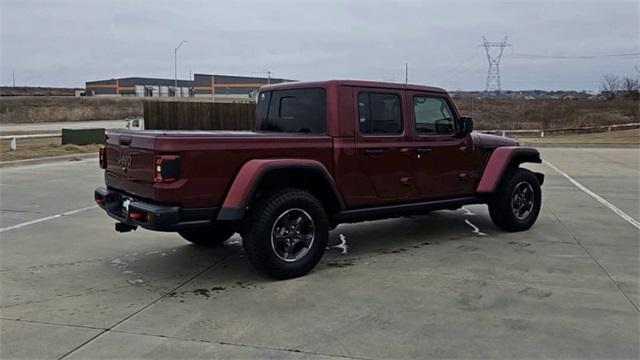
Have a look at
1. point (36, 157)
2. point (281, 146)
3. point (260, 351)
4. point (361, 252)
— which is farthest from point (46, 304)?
point (36, 157)

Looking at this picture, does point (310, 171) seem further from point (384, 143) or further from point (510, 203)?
point (510, 203)

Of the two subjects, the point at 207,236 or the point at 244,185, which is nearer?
the point at 244,185

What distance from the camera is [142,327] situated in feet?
13.8

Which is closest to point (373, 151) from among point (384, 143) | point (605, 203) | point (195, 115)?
point (384, 143)

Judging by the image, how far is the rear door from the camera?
19.8 ft

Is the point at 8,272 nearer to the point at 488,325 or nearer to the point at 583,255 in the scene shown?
the point at 488,325

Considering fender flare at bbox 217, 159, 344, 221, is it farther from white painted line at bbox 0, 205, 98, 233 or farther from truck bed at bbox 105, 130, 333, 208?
white painted line at bbox 0, 205, 98, 233

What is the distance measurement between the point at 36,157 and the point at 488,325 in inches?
647

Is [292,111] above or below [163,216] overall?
above

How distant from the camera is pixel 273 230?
17.3ft

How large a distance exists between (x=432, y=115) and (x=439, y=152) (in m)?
0.47

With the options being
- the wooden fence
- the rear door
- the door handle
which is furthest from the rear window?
the wooden fence

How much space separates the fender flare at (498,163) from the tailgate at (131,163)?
4.13m

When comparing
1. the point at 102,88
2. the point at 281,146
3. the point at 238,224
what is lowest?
the point at 238,224
